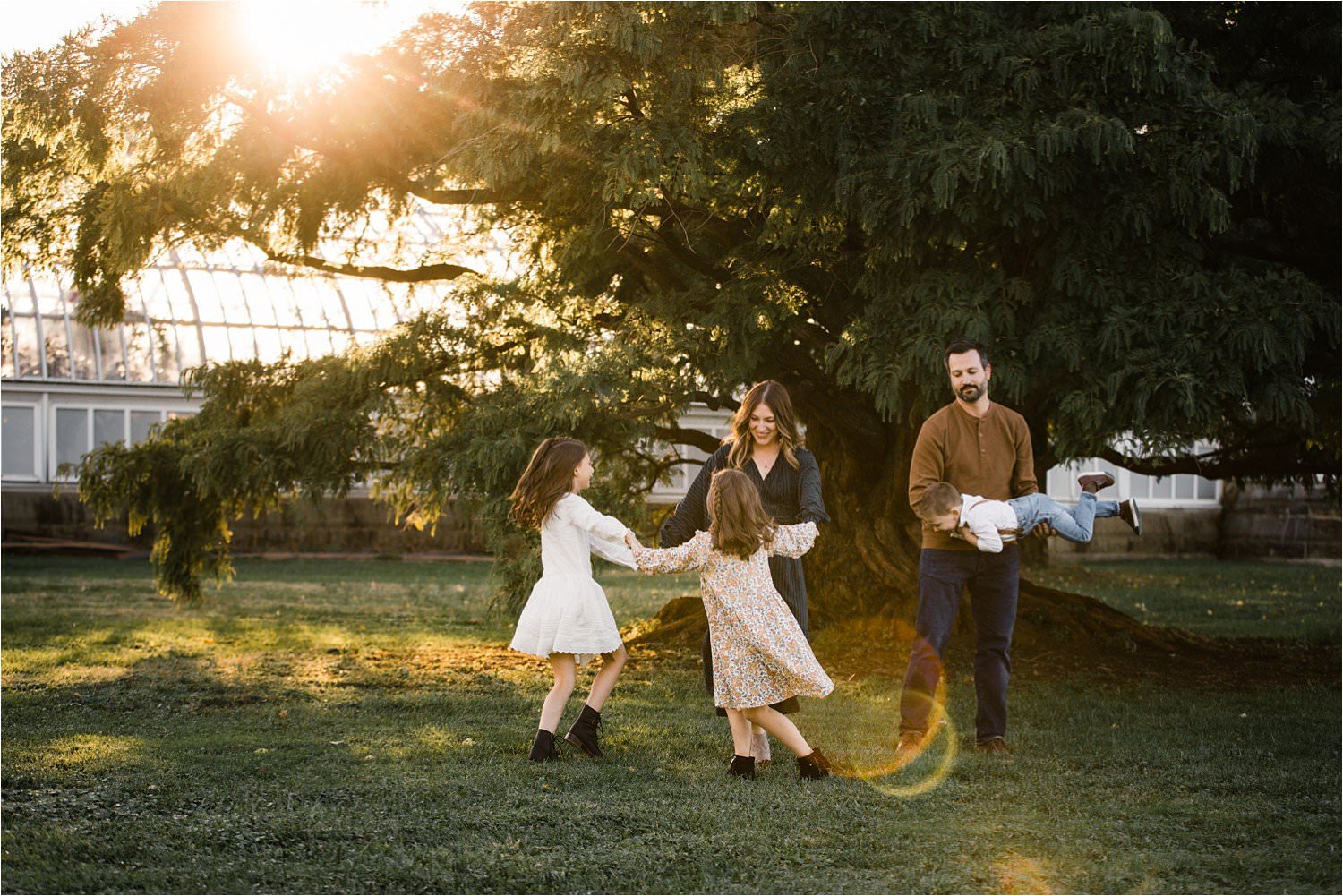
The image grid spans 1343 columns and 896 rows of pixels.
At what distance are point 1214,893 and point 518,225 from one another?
7431 millimetres

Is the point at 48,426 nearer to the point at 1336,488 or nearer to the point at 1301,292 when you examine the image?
the point at 1336,488

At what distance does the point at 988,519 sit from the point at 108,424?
2496 cm

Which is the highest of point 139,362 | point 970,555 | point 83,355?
point 83,355

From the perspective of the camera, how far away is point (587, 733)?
21.5 ft

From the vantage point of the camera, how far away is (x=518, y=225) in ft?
34.4

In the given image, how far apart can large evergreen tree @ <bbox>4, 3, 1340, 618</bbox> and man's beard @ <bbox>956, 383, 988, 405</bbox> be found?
1179 millimetres

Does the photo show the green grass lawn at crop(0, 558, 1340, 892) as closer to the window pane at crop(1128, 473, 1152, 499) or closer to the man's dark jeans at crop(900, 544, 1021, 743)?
the man's dark jeans at crop(900, 544, 1021, 743)

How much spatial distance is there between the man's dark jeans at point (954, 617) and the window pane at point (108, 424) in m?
24.0

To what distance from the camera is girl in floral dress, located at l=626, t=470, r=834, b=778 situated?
5840 mm

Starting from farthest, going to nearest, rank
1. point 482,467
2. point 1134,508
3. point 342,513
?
point 342,513 → point 482,467 → point 1134,508

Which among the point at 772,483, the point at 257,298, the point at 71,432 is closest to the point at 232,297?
the point at 257,298

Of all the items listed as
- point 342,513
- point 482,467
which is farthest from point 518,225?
point 342,513

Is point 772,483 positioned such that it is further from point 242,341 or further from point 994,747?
point 242,341

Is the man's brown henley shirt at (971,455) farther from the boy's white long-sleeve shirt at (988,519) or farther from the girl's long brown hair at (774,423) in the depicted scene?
the girl's long brown hair at (774,423)
